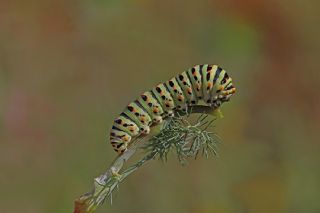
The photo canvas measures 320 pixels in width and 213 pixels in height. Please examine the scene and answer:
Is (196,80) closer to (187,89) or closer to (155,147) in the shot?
(187,89)

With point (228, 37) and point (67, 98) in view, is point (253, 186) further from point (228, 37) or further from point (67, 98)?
point (67, 98)

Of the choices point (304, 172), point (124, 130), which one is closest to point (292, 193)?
point (304, 172)

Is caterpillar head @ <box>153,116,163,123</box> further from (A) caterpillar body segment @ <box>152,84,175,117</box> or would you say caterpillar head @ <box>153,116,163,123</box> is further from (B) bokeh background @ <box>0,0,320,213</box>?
(B) bokeh background @ <box>0,0,320,213</box>

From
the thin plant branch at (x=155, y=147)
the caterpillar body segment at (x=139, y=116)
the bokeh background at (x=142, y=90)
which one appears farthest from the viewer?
the bokeh background at (x=142, y=90)

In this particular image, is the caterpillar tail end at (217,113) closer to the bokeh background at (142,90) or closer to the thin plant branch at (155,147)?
the thin plant branch at (155,147)

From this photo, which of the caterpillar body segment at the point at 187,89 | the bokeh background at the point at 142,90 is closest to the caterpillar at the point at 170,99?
the caterpillar body segment at the point at 187,89

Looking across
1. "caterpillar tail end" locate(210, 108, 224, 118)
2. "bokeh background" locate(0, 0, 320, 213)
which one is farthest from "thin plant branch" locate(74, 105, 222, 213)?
"bokeh background" locate(0, 0, 320, 213)
